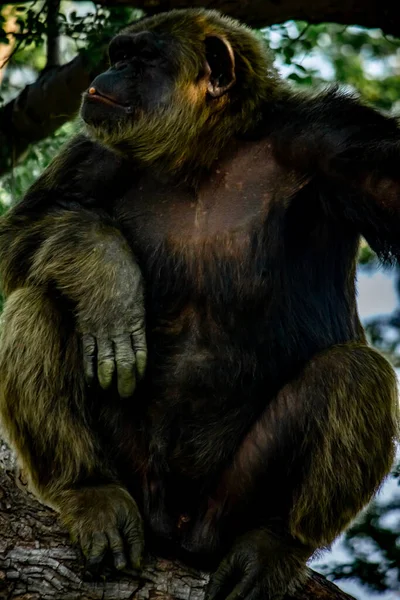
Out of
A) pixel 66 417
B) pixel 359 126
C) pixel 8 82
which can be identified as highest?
pixel 359 126

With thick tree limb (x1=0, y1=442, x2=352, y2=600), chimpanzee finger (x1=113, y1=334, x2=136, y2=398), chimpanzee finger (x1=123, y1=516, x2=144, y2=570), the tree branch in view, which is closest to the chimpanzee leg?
thick tree limb (x1=0, y1=442, x2=352, y2=600)

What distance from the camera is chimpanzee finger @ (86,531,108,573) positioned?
5.29m

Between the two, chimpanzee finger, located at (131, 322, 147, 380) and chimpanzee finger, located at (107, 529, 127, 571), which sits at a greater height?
chimpanzee finger, located at (131, 322, 147, 380)

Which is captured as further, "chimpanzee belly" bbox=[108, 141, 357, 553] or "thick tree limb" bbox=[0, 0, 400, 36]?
"thick tree limb" bbox=[0, 0, 400, 36]

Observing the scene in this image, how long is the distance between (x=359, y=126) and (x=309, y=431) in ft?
5.11

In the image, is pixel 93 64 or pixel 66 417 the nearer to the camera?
pixel 66 417

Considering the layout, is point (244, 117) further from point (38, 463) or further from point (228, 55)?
point (38, 463)

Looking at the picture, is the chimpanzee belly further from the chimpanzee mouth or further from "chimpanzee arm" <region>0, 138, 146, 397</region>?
the chimpanzee mouth

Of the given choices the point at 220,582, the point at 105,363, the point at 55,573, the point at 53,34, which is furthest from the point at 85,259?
the point at 53,34

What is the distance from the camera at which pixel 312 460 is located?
18.2 ft

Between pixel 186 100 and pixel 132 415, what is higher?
pixel 186 100

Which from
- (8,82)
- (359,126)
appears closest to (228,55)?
(359,126)

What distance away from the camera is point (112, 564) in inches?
212

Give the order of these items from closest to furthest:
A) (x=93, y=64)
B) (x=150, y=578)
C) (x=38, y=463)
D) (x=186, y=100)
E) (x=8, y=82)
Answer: (x=150, y=578) → (x=38, y=463) → (x=186, y=100) → (x=93, y=64) → (x=8, y=82)
